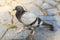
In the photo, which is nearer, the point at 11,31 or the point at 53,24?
the point at 11,31

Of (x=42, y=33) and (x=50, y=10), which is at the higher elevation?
(x=50, y=10)

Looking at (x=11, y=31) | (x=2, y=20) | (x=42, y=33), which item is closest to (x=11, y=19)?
(x=2, y=20)

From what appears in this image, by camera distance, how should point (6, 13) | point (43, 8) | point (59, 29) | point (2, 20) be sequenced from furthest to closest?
1. point (43, 8)
2. point (6, 13)
3. point (2, 20)
4. point (59, 29)

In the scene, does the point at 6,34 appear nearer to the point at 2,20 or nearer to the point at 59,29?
the point at 2,20

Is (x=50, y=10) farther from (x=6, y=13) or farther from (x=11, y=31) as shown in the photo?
(x=11, y=31)

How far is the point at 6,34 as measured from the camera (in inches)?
168

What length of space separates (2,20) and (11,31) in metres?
0.62

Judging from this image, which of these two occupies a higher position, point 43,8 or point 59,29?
point 43,8

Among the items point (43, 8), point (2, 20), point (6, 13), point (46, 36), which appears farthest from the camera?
point (43, 8)

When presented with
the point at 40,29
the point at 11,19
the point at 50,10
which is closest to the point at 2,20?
the point at 11,19

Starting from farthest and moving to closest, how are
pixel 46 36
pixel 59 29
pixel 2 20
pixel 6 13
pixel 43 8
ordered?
1. pixel 43 8
2. pixel 6 13
3. pixel 2 20
4. pixel 59 29
5. pixel 46 36

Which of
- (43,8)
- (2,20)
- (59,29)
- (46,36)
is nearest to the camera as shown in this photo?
(46,36)

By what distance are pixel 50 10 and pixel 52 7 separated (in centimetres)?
22

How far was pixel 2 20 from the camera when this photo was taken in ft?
16.1
